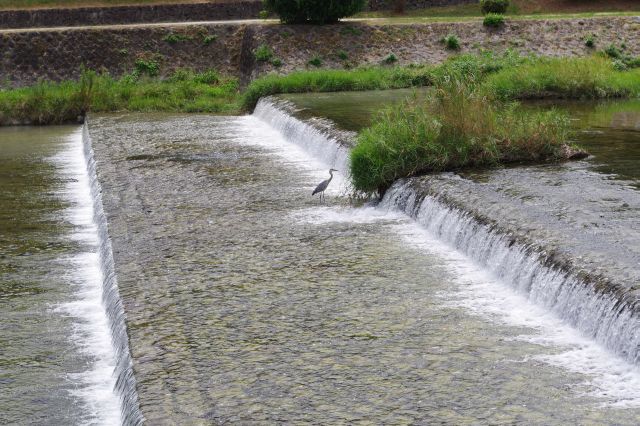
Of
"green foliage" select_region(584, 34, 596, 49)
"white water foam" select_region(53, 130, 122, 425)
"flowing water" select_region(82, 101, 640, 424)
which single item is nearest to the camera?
"flowing water" select_region(82, 101, 640, 424)

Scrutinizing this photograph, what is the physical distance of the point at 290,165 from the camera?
58.4 ft

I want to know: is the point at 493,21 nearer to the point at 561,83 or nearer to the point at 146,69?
the point at 561,83

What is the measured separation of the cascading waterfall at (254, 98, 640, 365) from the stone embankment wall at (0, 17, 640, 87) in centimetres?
1873

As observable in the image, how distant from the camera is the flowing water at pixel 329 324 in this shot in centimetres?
A: 739

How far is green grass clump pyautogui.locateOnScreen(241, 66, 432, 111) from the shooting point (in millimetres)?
27047

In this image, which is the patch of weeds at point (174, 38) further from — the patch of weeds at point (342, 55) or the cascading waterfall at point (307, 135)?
the cascading waterfall at point (307, 135)

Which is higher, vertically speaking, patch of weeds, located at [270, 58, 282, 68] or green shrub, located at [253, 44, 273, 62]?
green shrub, located at [253, 44, 273, 62]

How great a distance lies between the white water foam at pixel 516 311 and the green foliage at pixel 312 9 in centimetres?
1857

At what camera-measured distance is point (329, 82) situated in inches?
1073

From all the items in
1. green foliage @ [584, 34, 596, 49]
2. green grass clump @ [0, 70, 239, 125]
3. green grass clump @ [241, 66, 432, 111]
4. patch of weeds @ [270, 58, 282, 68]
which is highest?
green foliage @ [584, 34, 596, 49]

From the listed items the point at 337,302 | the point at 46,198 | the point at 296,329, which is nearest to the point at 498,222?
the point at 337,302

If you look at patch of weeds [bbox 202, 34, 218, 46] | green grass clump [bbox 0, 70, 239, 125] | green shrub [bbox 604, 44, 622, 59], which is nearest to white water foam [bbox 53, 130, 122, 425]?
green grass clump [bbox 0, 70, 239, 125]

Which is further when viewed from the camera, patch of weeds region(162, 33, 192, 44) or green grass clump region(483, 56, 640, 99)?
patch of weeds region(162, 33, 192, 44)

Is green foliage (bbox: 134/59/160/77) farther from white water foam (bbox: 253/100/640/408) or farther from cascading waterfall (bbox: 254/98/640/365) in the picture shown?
cascading waterfall (bbox: 254/98/640/365)
